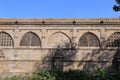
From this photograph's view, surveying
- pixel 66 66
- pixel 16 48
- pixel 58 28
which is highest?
pixel 58 28

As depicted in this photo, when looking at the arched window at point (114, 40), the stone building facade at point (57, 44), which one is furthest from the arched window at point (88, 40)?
the arched window at point (114, 40)

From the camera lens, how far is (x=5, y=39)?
105ft

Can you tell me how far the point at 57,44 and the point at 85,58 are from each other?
3.13 m

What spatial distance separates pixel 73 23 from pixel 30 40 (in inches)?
185

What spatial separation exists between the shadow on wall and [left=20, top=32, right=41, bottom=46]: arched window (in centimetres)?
171

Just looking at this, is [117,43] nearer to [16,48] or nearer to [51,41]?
[51,41]

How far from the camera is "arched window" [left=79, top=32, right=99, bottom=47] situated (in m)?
31.7

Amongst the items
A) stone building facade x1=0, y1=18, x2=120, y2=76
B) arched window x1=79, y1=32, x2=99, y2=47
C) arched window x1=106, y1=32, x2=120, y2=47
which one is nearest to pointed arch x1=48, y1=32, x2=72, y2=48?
stone building facade x1=0, y1=18, x2=120, y2=76

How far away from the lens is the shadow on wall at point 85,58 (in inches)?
1220

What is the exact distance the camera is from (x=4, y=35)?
3194cm

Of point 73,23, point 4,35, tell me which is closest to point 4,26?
point 4,35

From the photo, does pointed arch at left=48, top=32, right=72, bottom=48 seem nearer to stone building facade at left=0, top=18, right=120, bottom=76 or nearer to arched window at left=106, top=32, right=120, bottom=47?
stone building facade at left=0, top=18, right=120, bottom=76

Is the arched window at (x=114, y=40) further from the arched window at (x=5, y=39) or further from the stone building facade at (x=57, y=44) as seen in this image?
the arched window at (x=5, y=39)

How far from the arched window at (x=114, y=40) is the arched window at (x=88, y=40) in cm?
121
